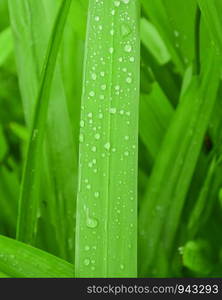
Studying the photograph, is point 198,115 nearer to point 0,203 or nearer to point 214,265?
point 214,265

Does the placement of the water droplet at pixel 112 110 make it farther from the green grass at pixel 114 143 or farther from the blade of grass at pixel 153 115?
the blade of grass at pixel 153 115

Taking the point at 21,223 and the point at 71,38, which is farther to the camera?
the point at 71,38

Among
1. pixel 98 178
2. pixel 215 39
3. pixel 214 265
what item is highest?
pixel 215 39

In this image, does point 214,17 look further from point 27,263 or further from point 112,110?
point 27,263

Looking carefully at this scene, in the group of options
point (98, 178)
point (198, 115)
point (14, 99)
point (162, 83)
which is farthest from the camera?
point (14, 99)

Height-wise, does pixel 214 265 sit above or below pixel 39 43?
below

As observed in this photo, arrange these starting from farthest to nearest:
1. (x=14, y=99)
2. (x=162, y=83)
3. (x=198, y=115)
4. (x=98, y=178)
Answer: (x=14, y=99)
(x=162, y=83)
(x=198, y=115)
(x=98, y=178)

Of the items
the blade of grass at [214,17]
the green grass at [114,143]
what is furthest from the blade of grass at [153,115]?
the blade of grass at [214,17]

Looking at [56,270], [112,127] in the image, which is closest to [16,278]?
[56,270]
